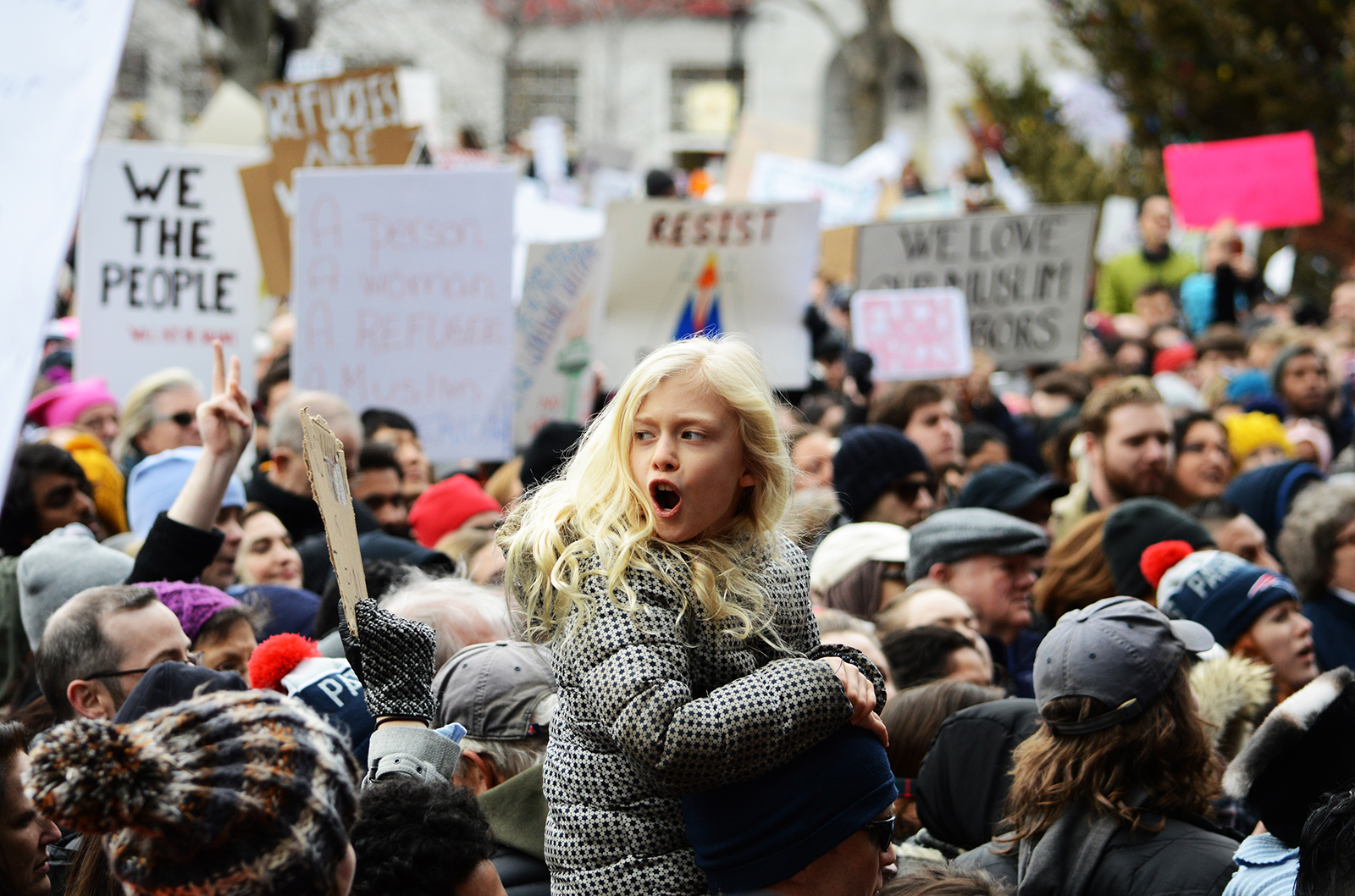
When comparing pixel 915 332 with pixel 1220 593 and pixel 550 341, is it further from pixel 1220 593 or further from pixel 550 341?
pixel 1220 593

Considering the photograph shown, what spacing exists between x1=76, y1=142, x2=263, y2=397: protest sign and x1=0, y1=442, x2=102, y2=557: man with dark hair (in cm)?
194

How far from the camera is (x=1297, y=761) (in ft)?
7.86

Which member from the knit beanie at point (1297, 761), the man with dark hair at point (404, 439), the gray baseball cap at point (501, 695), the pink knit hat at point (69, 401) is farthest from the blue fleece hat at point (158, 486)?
the knit beanie at point (1297, 761)

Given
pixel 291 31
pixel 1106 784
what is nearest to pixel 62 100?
pixel 1106 784

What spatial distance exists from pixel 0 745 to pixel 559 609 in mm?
1107

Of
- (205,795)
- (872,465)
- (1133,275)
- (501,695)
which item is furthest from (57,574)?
(1133,275)

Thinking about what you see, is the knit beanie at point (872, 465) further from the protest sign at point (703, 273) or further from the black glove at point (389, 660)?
the black glove at point (389, 660)

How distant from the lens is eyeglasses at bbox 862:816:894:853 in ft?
6.71

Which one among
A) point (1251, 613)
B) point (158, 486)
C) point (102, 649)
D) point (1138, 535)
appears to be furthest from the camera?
point (158, 486)

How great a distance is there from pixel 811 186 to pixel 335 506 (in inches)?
422

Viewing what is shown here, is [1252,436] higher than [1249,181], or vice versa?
[1249,181]

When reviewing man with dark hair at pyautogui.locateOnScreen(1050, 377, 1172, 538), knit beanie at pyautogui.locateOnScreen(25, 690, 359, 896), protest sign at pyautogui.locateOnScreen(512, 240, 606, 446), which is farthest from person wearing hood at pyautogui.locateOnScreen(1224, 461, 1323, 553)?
knit beanie at pyautogui.locateOnScreen(25, 690, 359, 896)

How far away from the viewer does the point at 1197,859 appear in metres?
2.48

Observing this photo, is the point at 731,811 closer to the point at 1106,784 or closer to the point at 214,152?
the point at 1106,784
